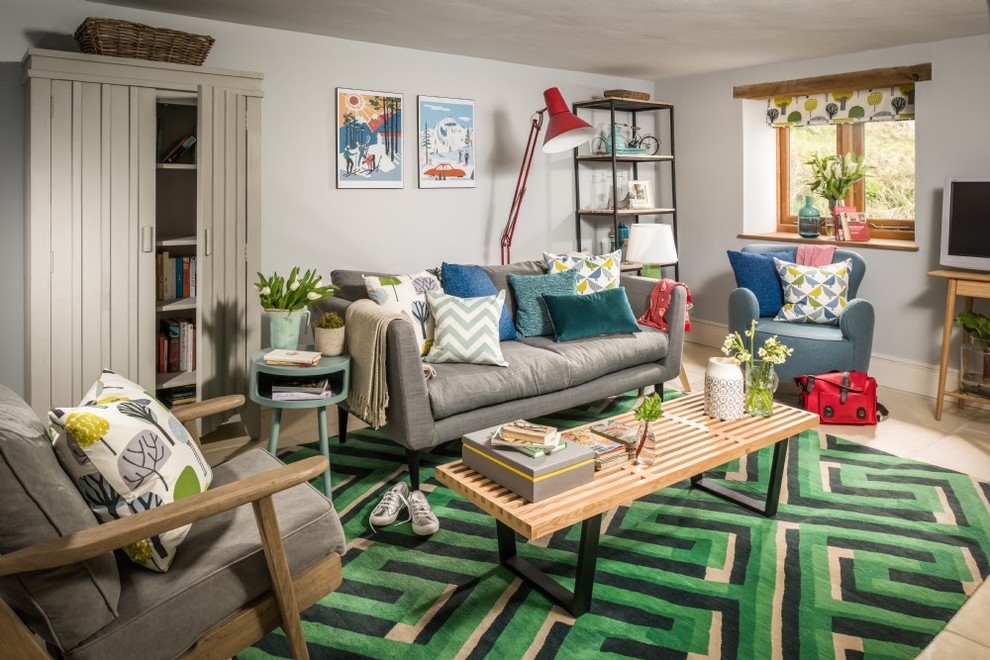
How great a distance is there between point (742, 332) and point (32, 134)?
12.7 feet

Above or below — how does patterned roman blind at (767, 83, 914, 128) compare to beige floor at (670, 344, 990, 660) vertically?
above

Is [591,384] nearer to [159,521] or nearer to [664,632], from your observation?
[664,632]

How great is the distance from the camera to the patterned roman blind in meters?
4.50

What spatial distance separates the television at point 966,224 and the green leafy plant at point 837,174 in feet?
2.52

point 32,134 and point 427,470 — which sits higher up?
point 32,134

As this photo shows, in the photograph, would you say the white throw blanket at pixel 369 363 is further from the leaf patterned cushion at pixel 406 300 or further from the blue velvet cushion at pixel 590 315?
the blue velvet cushion at pixel 590 315

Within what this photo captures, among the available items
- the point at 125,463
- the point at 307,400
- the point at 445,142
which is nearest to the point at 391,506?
the point at 307,400

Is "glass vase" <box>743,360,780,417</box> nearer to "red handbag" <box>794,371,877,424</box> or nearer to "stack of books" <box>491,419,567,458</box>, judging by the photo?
A: "stack of books" <box>491,419,567,458</box>

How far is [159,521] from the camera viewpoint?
1.45 meters

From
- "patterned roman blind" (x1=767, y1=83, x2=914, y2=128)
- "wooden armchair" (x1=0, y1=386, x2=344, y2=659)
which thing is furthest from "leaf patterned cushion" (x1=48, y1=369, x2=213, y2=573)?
"patterned roman blind" (x1=767, y1=83, x2=914, y2=128)

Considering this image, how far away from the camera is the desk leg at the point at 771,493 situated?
2701mm

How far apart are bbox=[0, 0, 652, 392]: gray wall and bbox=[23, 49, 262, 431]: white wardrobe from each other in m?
0.38

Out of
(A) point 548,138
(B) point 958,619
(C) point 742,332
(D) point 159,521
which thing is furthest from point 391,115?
(B) point 958,619

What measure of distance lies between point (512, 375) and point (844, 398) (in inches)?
75.0
